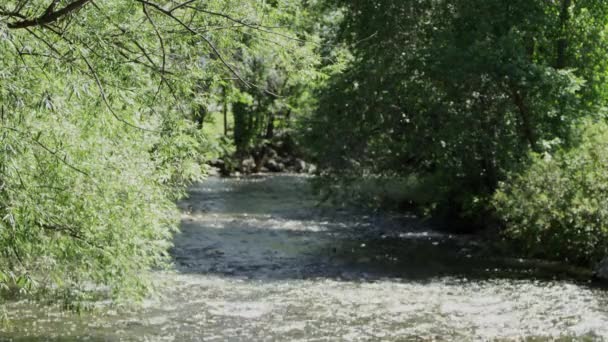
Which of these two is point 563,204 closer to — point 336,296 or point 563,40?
point 336,296

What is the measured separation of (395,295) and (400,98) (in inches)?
412

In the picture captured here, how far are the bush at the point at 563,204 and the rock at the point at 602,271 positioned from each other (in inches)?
16.3

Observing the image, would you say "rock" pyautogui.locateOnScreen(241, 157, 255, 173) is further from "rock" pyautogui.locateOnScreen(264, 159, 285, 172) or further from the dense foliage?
the dense foliage

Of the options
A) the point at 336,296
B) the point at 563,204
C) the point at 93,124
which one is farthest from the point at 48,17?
the point at 563,204

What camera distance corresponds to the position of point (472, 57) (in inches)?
909

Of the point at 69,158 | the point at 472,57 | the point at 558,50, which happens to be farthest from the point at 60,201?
the point at 558,50

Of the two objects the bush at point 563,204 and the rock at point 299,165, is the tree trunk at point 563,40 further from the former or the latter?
the rock at point 299,165

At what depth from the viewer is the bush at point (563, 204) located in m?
18.5

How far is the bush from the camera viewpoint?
60.8 ft

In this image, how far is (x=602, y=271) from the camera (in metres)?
17.9

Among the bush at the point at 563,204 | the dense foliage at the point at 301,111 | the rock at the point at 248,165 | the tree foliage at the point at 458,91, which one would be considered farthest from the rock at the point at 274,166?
the bush at the point at 563,204

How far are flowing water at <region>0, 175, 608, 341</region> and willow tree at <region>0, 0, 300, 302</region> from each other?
2.21 meters

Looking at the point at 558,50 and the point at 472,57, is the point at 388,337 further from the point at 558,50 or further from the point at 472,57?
the point at 558,50

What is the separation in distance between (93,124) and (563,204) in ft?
43.2
